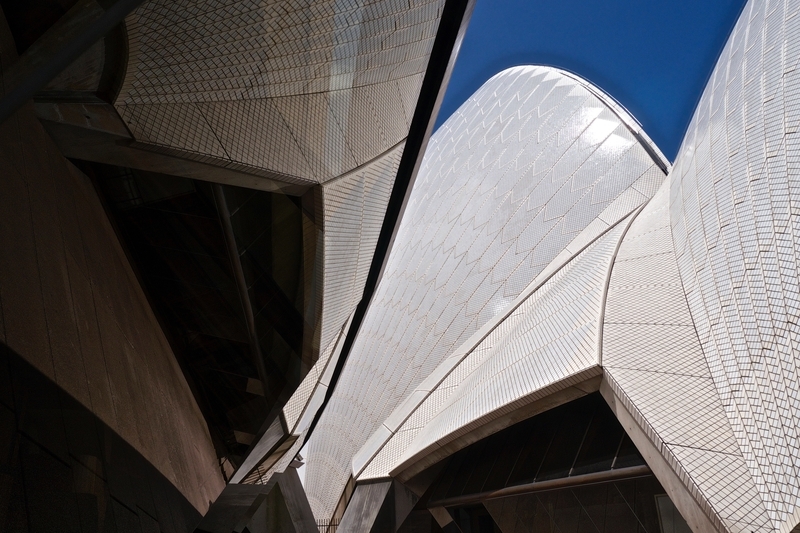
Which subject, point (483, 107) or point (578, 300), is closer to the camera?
point (578, 300)

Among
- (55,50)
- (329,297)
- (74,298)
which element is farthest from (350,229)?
(55,50)

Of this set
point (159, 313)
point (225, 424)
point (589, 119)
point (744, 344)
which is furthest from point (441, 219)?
point (159, 313)

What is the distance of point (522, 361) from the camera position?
6.26 m

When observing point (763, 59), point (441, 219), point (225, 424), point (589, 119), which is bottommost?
point (225, 424)

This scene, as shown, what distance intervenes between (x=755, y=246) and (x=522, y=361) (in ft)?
9.25

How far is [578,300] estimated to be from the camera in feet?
20.9

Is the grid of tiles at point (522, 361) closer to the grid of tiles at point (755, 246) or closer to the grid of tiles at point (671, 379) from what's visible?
the grid of tiles at point (671, 379)

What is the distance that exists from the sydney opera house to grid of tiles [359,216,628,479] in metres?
0.05

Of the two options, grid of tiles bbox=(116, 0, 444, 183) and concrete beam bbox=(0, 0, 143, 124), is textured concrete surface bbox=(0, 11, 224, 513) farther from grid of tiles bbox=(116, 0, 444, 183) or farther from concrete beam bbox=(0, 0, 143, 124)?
grid of tiles bbox=(116, 0, 444, 183)

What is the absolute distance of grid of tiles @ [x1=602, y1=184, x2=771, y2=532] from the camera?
347cm

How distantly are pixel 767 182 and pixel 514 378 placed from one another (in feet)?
10.3

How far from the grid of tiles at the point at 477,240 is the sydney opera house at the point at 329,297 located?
21 cm

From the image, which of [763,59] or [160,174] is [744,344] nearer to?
[763,59]

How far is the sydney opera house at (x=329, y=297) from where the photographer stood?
1227 mm
